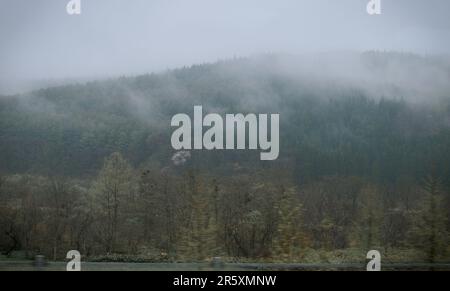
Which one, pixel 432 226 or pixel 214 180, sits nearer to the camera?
pixel 432 226

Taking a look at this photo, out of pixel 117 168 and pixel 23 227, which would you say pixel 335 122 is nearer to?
pixel 117 168

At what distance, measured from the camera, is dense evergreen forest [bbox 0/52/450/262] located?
42.7 feet

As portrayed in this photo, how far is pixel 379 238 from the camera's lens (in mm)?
13594

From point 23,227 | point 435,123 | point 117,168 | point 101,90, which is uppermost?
point 101,90

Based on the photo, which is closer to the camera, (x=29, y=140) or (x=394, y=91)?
(x=29, y=140)

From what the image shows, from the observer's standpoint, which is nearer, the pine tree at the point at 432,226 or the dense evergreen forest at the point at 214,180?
the pine tree at the point at 432,226

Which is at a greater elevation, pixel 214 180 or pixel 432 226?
pixel 214 180

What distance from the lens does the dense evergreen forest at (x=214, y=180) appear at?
13.0m

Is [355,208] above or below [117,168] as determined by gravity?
below

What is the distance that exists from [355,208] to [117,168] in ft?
31.9

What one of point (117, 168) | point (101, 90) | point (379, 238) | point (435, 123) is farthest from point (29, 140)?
point (435, 123)

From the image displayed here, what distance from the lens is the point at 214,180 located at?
18797 millimetres

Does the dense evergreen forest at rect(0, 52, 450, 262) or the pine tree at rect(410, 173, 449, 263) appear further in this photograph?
the dense evergreen forest at rect(0, 52, 450, 262)
